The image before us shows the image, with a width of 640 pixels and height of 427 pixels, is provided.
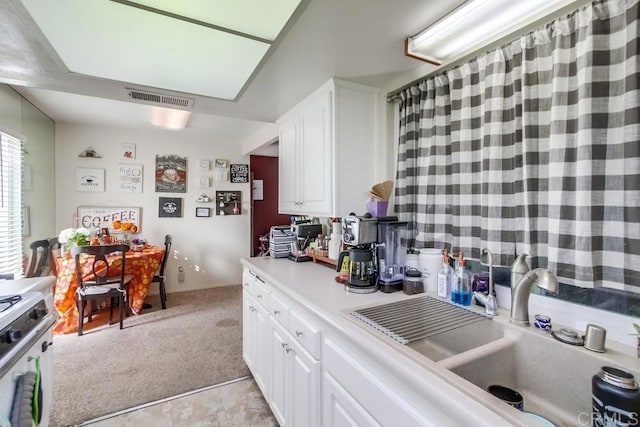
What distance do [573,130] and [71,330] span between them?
14.5 feet

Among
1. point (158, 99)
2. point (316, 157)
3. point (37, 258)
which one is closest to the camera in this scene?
point (316, 157)

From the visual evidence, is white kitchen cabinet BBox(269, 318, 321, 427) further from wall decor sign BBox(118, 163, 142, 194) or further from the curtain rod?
wall decor sign BBox(118, 163, 142, 194)

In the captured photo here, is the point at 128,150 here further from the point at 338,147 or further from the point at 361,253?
the point at 361,253

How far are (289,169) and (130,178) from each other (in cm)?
289

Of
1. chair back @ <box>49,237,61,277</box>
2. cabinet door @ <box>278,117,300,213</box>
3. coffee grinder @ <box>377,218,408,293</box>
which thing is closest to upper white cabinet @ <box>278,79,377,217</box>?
cabinet door @ <box>278,117,300,213</box>

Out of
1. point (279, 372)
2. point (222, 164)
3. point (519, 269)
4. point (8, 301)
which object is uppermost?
point (222, 164)

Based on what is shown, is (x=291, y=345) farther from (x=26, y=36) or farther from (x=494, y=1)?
(x=26, y=36)

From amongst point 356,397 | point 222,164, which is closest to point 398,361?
point 356,397

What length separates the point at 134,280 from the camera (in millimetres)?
3426

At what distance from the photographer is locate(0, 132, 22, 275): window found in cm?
240

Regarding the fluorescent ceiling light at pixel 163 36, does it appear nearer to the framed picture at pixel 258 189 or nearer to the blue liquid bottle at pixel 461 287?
the blue liquid bottle at pixel 461 287

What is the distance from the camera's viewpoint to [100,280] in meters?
3.04

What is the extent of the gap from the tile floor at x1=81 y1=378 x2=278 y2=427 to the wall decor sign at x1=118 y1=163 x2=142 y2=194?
3.07 m

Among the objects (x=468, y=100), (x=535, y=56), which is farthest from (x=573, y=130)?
(x=468, y=100)
